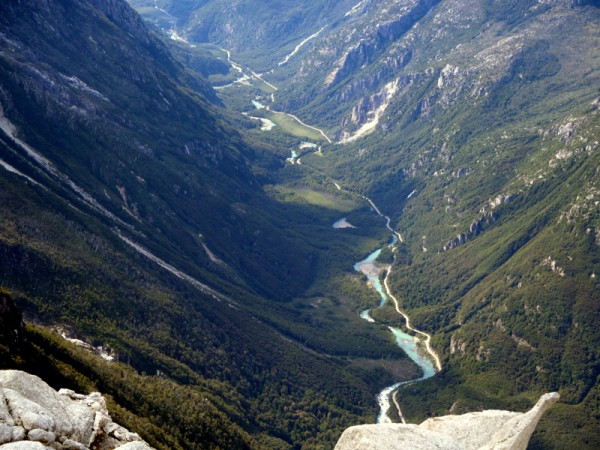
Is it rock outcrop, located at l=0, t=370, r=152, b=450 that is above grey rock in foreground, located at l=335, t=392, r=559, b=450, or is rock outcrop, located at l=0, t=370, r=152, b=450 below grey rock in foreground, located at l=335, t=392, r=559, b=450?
below

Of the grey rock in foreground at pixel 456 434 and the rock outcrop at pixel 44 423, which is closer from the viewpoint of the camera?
the rock outcrop at pixel 44 423

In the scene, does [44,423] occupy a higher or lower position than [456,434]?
lower

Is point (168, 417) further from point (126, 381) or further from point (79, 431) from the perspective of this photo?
point (79, 431)

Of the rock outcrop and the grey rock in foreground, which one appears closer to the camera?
the rock outcrop

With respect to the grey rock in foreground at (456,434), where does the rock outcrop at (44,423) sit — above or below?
below
